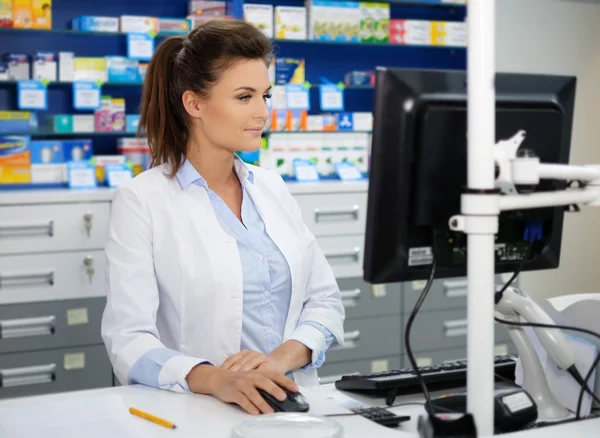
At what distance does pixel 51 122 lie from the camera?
434 cm

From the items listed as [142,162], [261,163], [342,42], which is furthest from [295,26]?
[142,162]

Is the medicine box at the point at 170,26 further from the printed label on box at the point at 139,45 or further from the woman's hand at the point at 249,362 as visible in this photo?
the woman's hand at the point at 249,362

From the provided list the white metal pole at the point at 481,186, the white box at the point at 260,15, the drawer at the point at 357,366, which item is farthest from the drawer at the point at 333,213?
the white metal pole at the point at 481,186

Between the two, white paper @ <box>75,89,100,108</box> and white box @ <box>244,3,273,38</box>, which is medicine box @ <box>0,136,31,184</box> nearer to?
Answer: white paper @ <box>75,89,100,108</box>

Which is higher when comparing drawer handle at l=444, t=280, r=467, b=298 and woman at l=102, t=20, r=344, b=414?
woman at l=102, t=20, r=344, b=414

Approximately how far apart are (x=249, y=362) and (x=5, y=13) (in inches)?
115

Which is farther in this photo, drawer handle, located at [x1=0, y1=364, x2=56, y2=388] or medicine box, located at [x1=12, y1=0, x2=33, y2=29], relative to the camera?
medicine box, located at [x1=12, y1=0, x2=33, y2=29]

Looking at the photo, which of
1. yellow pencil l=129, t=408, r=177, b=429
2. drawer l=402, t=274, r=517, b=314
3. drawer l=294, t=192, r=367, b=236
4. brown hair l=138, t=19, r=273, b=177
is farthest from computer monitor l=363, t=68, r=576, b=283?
drawer l=402, t=274, r=517, b=314

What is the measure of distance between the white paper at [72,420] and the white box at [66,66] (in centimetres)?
288

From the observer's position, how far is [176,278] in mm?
2002

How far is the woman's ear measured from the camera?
86.0 inches

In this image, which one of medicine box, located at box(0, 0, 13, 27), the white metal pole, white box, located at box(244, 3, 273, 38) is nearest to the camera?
the white metal pole

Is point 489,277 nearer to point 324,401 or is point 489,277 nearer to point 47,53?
point 324,401

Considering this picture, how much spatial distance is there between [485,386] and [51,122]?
3452mm
